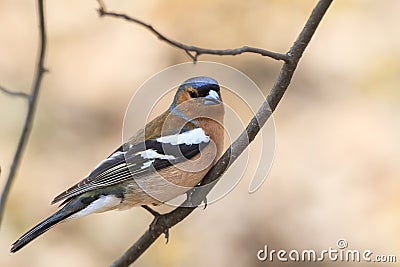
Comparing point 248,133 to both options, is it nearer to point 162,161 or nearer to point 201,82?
point 201,82

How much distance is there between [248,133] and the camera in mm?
2795

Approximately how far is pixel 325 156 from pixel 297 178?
14.4 inches

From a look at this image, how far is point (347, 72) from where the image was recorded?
6984 mm

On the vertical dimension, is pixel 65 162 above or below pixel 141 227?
above

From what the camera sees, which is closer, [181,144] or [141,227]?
[181,144]

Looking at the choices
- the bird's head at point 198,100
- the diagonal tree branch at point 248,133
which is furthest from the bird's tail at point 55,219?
the bird's head at point 198,100

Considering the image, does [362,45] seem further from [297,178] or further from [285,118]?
[297,178]

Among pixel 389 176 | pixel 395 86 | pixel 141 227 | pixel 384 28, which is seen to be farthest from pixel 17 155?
pixel 384 28

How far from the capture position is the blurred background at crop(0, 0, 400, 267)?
19.6 ft

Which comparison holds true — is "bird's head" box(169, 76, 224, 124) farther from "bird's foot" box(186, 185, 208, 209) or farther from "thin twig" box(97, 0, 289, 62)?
"thin twig" box(97, 0, 289, 62)

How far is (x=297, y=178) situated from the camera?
20.4 feet

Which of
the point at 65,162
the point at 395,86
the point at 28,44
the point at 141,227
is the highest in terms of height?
the point at 28,44

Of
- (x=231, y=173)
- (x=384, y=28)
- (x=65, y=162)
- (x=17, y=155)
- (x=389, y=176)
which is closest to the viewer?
(x=17, y=155)

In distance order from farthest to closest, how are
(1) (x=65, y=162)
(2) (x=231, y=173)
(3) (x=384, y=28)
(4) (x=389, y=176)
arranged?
(3) (x=384, y=28), (1) (x=65, y=162), (4) (x=389, y=176), (2) (x=231, y=173)
